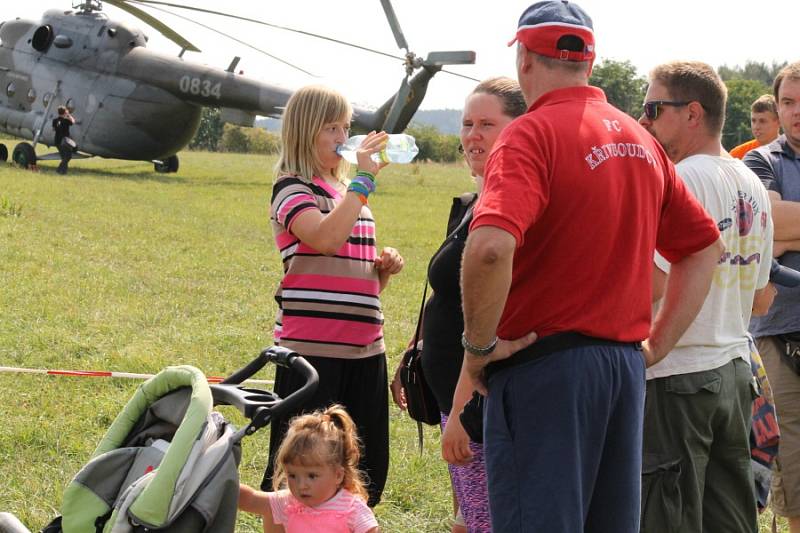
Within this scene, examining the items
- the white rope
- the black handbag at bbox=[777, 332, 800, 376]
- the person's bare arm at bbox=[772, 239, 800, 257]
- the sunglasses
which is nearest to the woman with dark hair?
the sunglasses

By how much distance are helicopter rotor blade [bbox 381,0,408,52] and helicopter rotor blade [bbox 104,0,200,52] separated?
426cm

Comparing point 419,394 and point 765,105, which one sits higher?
point 765,105

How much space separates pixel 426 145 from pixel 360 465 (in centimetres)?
5133

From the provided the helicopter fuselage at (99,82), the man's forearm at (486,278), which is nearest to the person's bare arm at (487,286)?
the man's forearm at (486,278)

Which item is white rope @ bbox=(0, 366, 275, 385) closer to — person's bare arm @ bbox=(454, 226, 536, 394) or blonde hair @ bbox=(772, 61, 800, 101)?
blonde hair @ bbox=(772, 61, 800, 101)

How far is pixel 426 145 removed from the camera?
178ft

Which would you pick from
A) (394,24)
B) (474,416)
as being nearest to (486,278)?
(474,416)

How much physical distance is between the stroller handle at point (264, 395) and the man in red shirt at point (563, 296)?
502 mm

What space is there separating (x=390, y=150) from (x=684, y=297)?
129 cm

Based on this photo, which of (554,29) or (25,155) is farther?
(25,155)

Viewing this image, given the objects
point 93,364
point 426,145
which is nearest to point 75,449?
point 93,364

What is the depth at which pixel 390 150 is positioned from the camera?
3527mm

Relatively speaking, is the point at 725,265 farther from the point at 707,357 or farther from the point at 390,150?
the point at 390,150

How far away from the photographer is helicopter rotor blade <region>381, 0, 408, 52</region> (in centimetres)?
1912
